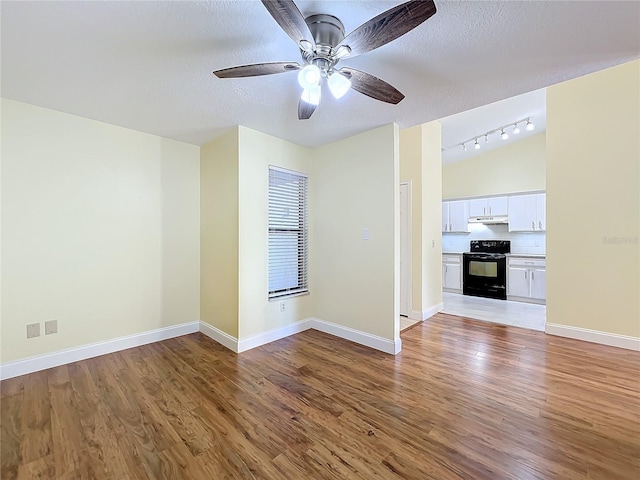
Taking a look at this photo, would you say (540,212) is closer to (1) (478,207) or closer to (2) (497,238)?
(2) (497,238)

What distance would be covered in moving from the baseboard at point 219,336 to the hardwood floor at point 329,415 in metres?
0.10

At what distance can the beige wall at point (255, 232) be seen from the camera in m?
3.03

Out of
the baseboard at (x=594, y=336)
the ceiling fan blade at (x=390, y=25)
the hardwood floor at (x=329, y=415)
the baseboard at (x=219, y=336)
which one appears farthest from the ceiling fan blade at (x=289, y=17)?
the baseboard at (x=594, y=336)

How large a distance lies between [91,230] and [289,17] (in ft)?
9.54

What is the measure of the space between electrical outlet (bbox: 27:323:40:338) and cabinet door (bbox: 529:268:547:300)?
7.13 m

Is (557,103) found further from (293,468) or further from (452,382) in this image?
(293,468)

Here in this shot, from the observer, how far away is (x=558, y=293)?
3496mm

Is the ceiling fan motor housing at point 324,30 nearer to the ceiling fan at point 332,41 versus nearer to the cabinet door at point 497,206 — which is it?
the ceiling fan at point 332,41

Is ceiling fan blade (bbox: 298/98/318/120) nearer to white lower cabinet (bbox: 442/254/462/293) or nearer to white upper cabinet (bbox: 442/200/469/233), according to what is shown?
white lower cabinet (bbox: 442/254/462/293)

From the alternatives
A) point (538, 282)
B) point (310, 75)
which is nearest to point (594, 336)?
point (538, 282)

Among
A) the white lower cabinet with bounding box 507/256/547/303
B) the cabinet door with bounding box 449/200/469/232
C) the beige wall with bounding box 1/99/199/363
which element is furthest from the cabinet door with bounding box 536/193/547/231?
the beige wall with bounding box 1/99/199/363

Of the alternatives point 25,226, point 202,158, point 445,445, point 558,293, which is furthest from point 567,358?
point 25,226

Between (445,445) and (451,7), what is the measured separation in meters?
2.45

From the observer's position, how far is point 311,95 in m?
1.79
